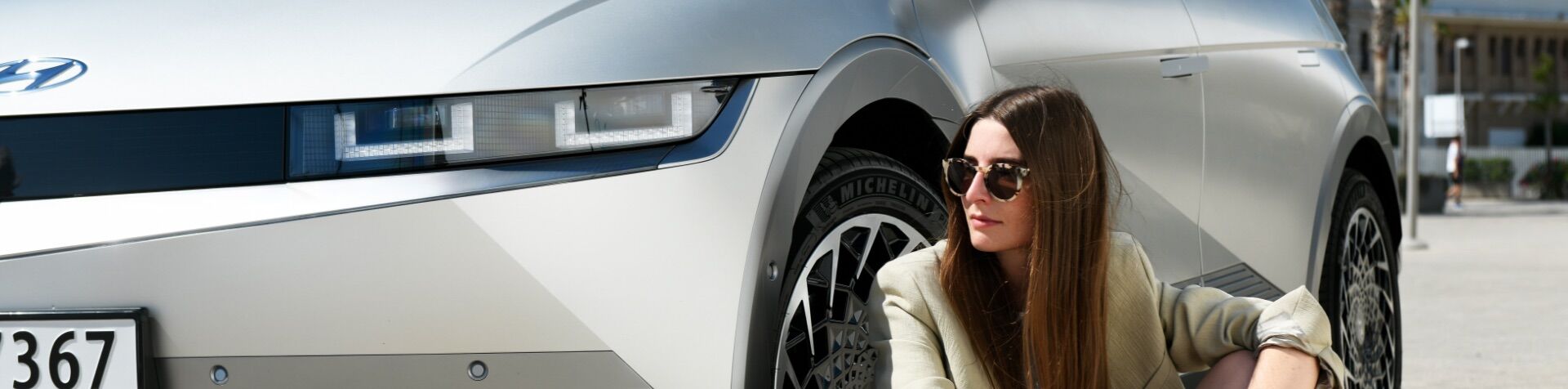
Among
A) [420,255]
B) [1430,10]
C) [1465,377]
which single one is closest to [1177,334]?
[420,255]

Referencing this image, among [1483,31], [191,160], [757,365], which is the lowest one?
[757,365]

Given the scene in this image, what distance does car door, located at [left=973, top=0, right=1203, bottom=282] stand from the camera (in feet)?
9.09

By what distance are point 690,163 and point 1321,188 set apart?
2.59 metres

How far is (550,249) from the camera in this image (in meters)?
1.92

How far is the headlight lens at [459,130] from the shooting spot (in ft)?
6.44

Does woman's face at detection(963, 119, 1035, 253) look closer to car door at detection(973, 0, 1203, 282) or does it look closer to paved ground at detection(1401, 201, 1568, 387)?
car door at detection(973, 0, 1203, 282)

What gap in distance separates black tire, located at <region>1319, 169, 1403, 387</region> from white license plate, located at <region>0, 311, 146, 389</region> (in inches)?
119

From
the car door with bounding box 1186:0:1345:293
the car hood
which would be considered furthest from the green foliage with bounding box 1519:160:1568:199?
the car hood

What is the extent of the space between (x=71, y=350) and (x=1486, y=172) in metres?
43.1

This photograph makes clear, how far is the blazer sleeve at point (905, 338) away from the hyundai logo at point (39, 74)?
1.10 metres

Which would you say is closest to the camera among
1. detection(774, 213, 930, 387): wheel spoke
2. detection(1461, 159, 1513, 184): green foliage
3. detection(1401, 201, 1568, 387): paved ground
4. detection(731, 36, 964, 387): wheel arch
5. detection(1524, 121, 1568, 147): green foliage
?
detection(731, 36, 964, 387): wheel arch

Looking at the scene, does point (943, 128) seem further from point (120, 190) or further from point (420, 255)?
point (120, 190)

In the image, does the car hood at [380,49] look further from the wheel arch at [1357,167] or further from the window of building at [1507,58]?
the window of building at [1507,58]

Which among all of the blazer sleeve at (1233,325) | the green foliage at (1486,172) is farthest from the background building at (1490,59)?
the blazer sleeve at (1233,325)
